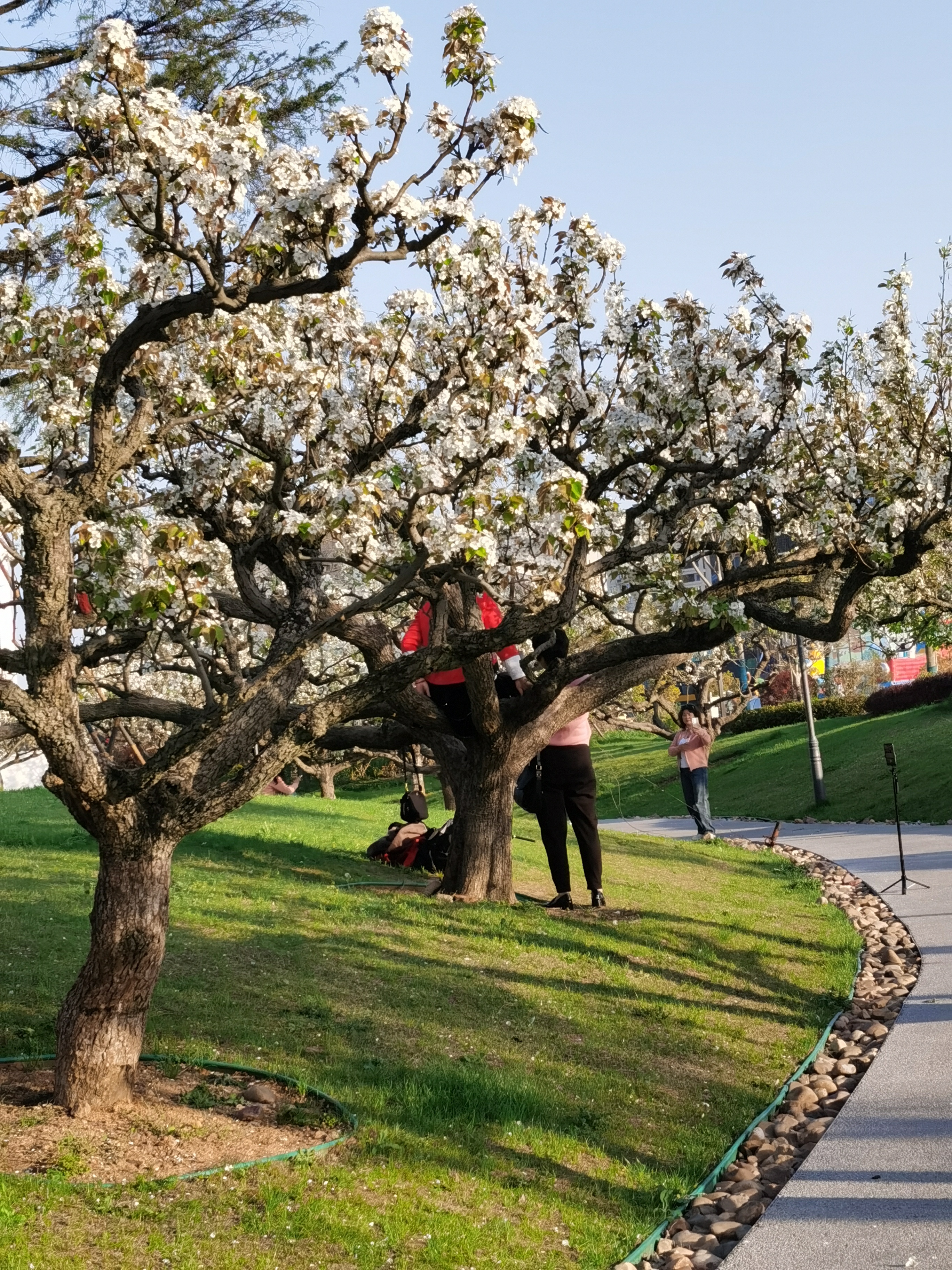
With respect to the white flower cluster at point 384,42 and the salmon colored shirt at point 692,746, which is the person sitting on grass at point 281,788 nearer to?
the salmon colored shirt at point 692,746

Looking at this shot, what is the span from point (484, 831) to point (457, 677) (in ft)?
5.01

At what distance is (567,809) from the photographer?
11.5 metres

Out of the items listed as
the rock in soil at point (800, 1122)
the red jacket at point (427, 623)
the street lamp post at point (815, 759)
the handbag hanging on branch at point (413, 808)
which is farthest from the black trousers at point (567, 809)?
the street lamp post at point (815, 759)

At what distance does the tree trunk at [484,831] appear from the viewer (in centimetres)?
1130

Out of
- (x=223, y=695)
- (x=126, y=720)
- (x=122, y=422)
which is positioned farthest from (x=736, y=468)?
(x=126, y=720)

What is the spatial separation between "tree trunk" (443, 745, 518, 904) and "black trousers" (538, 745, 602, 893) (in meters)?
0.37

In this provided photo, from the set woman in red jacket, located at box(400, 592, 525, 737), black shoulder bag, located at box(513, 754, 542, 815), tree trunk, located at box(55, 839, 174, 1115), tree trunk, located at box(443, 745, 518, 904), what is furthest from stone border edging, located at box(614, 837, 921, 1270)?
woman in red jacket, located at box(400, 592, 525, 737)

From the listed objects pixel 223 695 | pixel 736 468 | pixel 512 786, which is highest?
pixel 736 468

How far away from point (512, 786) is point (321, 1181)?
6826 millimetres

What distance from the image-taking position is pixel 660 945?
32.6ft

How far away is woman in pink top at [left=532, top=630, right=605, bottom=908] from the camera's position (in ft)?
37.2

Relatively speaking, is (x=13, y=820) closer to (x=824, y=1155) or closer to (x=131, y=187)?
(x=131, y=187)

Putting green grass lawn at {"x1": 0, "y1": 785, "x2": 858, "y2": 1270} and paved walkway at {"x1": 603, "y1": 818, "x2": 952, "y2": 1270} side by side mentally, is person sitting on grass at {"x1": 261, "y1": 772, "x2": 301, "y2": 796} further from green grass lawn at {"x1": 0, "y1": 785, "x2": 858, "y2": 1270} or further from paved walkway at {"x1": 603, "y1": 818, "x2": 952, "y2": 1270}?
paved walkway at {"x1": 603, "y1": 818, "x2": 952, "y2": 1270}

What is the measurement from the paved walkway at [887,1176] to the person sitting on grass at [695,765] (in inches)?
401
